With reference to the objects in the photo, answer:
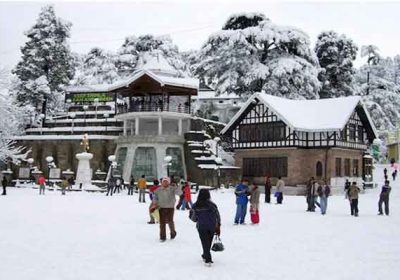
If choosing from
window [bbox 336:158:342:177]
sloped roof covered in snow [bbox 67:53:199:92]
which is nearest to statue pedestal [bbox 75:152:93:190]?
sloped roof covered in snow [bbox 67:53:199:92]

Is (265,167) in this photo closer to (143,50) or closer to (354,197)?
(354,197)

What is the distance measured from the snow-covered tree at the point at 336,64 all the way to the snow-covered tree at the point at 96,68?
27944 millimetres

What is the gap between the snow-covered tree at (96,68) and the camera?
68938mm

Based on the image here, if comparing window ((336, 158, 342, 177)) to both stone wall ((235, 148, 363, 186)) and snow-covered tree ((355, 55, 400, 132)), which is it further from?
snow-covered tree ((355, 55, 400, 132))

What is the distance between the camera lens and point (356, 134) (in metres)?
42.6

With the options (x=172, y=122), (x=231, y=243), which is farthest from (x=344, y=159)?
(x=231, y=243)

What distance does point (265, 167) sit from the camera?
42.1 metres

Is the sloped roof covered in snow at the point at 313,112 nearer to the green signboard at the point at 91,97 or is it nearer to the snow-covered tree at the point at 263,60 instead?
the snow-covered tree at the point at 263,60

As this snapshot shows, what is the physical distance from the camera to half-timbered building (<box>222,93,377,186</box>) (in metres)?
39.7

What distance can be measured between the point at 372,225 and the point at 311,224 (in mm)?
1958

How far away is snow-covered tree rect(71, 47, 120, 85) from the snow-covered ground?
169 ft

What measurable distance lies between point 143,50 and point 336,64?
28580mm

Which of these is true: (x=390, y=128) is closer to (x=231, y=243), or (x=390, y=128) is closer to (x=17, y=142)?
(x=17, y=142)

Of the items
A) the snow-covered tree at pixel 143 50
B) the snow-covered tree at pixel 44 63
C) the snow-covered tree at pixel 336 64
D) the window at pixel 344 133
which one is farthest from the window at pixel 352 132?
the snow-covered tree at pixel 143 50
